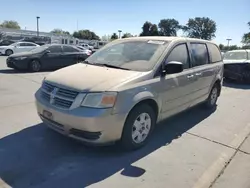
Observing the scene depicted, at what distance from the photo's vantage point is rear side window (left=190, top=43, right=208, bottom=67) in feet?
18.3

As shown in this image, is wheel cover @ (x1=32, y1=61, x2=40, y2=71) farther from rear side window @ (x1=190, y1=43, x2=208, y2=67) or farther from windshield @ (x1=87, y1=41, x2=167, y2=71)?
rear side window @ (x1=190, y1=43, x2=208, y2=67)

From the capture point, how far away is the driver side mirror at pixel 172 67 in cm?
442

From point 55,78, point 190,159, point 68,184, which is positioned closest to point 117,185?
point 68,184

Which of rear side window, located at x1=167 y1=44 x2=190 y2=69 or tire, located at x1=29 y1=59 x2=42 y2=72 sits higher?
rear side window, located at x1=167 y1=44 x2=190 y2=69

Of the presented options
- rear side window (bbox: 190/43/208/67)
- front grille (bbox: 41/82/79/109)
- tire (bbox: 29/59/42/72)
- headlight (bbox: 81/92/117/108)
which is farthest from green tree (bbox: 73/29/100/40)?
headlight (bbox: 81/92/117/108)

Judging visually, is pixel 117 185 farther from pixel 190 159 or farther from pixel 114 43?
pixel 114 43

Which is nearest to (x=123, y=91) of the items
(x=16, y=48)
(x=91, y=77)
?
(x=91, y=77)

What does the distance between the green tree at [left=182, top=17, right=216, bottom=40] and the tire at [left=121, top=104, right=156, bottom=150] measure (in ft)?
343

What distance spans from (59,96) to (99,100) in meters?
0.65

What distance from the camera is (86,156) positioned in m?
3.88

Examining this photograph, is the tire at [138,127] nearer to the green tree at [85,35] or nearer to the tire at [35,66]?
the tire at [35,66]

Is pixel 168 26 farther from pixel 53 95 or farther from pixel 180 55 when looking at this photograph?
pixel 53 95

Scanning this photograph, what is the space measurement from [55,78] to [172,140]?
7.42 ft

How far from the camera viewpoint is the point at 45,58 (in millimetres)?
12867
